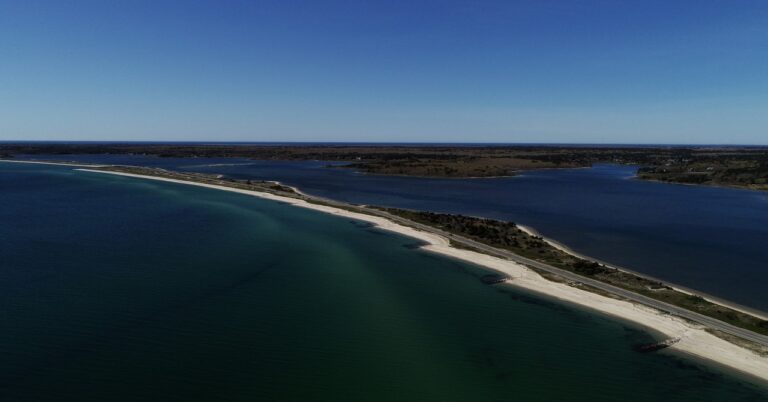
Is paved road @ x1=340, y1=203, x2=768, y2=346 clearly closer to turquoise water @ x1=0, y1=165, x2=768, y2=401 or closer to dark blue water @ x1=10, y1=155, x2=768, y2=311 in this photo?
turquoise water @ x1=0, y1=165, x2=768, y2=401

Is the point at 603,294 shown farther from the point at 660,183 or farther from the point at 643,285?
the point at 660,183

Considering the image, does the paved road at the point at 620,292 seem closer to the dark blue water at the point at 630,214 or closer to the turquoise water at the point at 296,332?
the turquoise water at the point at 296,332

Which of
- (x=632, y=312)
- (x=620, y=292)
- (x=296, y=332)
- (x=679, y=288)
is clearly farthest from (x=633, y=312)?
(x=296, y=332)

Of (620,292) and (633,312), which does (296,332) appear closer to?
(633,312)

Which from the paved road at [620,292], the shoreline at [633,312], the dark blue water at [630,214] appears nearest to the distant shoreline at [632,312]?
the shoreline at [633,312]

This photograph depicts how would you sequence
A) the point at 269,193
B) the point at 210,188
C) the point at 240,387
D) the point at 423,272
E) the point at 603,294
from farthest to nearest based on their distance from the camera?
the point at 210,188
the point at 269,193
the point at 423,272
the point at 603,294
the point at 240,387

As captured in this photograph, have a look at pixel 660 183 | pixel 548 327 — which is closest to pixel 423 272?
pixel 548 327

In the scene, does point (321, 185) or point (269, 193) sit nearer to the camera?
point (269, 193)

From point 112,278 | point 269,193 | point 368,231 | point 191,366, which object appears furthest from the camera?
point 269,193
